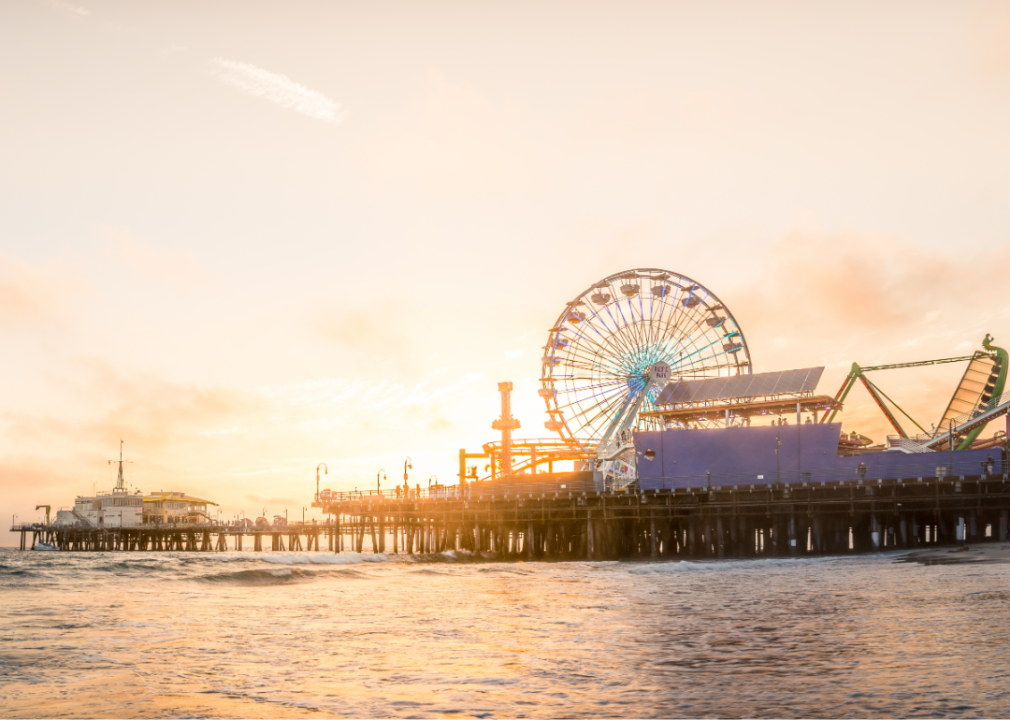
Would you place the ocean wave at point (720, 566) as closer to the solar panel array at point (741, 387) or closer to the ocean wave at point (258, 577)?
the ocean wave at point (258, 577)

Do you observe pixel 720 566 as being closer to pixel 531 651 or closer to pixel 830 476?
pixel 830 476

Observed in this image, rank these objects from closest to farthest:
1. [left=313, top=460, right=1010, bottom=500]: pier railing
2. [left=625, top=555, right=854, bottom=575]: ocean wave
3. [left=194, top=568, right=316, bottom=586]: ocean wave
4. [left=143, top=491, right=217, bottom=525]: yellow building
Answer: [left=194, top=568, right=316, bottom=586]: ocean wave, [left=625, top=555, right=854, bottom=575]: ocean wave, [left=313, top=460, right=1010, bottom=500]: pier railing, [left=143, top=491, right=217, bottom=525]: yellow building

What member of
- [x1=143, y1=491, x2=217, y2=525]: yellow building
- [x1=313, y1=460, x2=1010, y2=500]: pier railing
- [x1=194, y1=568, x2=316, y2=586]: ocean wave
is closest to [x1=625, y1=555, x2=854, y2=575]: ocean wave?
[x1=313, y1=460, x2=1010, y2=500]: pier railing

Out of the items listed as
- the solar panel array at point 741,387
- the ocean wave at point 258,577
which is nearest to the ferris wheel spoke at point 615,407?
the solar panel array at point 741,387

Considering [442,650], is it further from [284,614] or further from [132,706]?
[284,614]

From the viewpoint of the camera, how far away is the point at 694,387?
67.8 m

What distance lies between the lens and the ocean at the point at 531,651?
11648 millimetres

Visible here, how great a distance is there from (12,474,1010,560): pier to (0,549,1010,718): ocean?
20.7m

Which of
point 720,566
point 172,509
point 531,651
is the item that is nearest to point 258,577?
point 720,566

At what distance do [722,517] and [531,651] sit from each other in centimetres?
3929

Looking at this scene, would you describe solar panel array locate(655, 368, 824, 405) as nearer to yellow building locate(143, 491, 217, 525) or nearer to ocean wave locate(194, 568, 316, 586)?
ocean wave locate(194, 568, 316, 586)

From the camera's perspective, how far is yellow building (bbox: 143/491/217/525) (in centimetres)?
11544

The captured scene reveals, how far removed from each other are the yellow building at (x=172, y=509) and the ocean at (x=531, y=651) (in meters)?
91.1

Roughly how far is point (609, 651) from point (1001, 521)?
1597 inches
